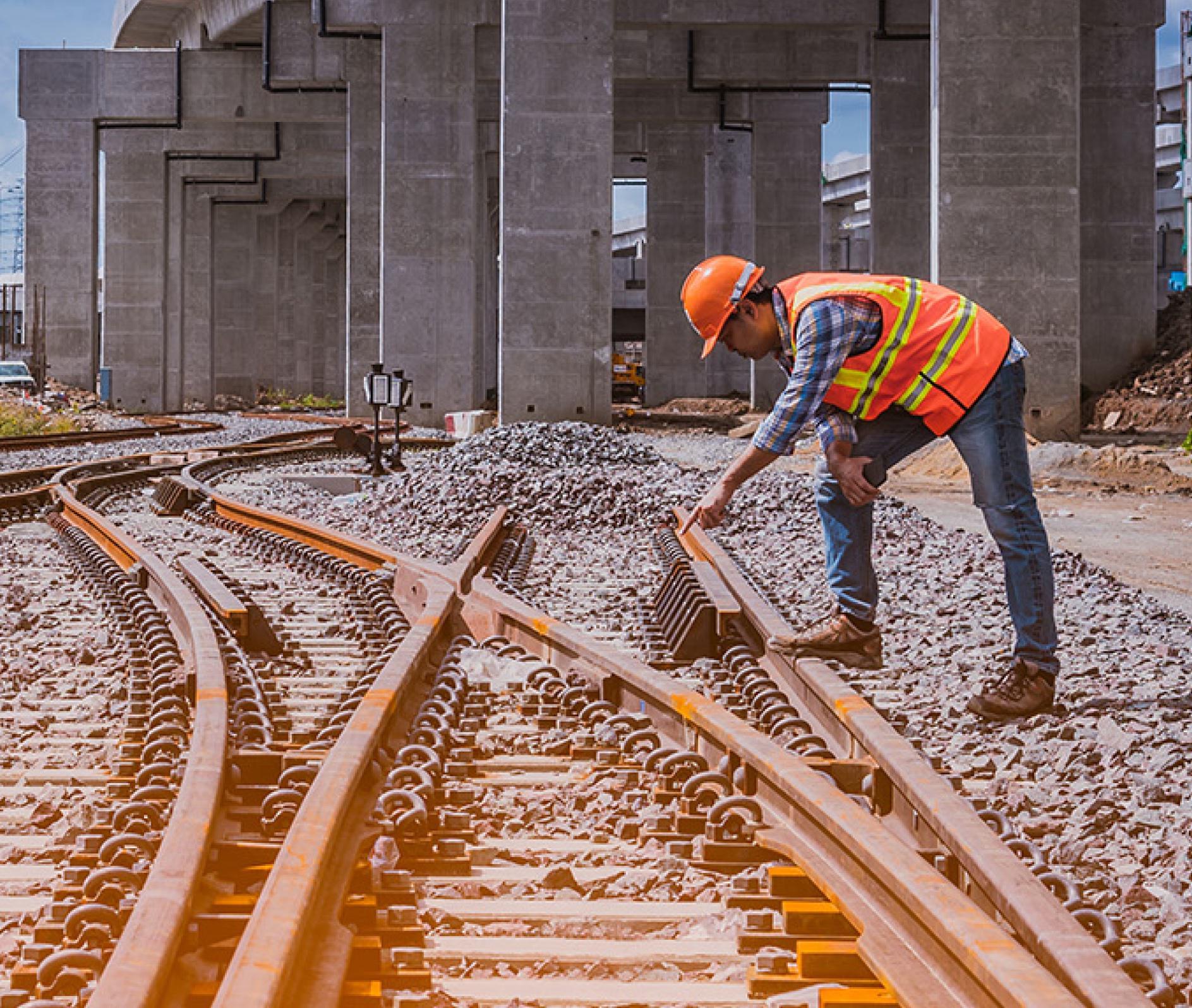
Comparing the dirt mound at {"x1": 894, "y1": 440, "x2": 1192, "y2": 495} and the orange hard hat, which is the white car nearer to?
the dirt mound at {"x1": 894, "y1": 440, "x2": 1192, "y2": 495}

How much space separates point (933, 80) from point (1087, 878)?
20141 millimetres

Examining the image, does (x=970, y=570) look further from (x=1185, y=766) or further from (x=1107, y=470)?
(x=1107, y=470)

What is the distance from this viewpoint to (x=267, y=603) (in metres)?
7.80

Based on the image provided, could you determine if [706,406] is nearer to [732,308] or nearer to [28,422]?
[28,422]

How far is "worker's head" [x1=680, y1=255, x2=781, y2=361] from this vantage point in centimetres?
489

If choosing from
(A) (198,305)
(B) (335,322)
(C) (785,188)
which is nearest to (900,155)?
(C) (785,188)

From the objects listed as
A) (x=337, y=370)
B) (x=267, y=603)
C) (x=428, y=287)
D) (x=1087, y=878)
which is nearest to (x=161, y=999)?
(x=1087, y=878)

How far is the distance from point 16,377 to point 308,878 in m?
44.2

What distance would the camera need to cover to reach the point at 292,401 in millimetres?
56531

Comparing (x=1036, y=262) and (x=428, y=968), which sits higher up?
(x=1036, y=262)

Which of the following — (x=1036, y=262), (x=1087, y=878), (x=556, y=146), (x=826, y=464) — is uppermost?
(x=556, y=146)

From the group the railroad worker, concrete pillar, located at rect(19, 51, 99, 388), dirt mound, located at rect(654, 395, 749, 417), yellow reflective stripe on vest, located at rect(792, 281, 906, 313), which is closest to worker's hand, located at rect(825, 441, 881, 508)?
the railroad worker

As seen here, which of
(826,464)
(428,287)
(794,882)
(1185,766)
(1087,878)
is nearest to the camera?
(794,882)

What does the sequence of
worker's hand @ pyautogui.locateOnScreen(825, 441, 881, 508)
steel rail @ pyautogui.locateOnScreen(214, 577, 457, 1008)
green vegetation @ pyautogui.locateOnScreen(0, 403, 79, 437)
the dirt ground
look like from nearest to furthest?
steel rail @ pyautogui.locateOnScreen(214, 577, 457, 1008) < worker's hand @ pyautogui.locateOnScreen(825, 441, 881, 508) < the dirt ground < green vegetation @ pyautogui.locateOnScreen(0, 403, 79, 437)
